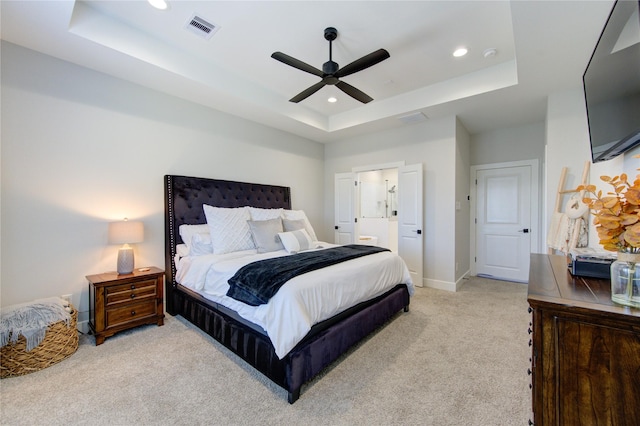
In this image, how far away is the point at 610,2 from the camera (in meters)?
1.78

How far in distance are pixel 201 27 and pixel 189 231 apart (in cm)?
216

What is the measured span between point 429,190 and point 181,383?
3974mm

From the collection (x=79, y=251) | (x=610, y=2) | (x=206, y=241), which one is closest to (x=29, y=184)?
(x=79, y=251)

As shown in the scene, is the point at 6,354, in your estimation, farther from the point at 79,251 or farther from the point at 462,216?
the point at 462,216

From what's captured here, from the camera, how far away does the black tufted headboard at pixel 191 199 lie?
3234mm

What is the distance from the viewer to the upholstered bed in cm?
186

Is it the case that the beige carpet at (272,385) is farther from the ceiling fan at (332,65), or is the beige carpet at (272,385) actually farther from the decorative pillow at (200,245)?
the ceiling fan at (332,65)

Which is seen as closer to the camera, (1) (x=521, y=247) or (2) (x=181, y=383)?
(2) (x=181, y=383)

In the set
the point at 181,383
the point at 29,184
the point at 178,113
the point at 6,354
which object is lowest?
the point at 181,383

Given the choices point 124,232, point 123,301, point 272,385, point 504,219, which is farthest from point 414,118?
point 123,301

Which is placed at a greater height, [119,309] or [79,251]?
[79,251]

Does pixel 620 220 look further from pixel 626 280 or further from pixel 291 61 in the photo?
pixel 291 61

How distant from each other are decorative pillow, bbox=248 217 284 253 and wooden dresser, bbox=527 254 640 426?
257 cm

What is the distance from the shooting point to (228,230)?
124 inches
